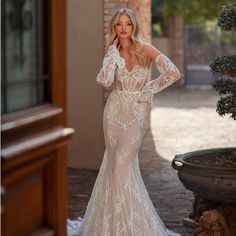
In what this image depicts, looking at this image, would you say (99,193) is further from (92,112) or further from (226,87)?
(92,112)

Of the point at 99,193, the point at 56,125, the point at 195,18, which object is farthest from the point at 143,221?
the point at 195,18

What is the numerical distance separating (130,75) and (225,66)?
834 mm

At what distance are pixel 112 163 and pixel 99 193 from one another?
1.02 ft

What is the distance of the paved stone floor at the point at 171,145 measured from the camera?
769cm

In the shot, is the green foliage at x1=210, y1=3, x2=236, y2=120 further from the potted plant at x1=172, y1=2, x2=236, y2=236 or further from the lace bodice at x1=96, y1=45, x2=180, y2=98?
the lace bodice at x1=96, y1=45, x2=180, y2=98

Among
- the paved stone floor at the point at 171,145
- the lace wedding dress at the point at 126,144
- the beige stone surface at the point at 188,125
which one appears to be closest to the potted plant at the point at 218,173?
the lace wedding dress at the point at 126,144

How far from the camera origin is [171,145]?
39.8 ft

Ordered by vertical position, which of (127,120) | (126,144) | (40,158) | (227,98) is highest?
(40,158)

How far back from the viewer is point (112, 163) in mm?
6145

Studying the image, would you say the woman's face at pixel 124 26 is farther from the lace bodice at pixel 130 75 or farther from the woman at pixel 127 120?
the lace bodice at pixel 130 75

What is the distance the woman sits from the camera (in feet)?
19.7

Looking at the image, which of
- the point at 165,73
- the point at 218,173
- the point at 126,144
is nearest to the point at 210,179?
the point at 218,173

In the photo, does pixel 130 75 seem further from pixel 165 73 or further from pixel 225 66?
pixel 225 66

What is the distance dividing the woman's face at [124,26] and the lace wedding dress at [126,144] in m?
0.12
